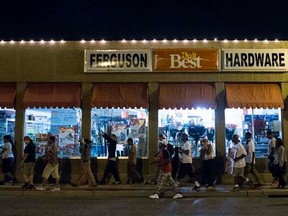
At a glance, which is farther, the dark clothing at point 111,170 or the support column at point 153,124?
the support column at point 153,124

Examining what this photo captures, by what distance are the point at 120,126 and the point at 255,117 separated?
5.28 meters

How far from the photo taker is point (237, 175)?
1567 cm

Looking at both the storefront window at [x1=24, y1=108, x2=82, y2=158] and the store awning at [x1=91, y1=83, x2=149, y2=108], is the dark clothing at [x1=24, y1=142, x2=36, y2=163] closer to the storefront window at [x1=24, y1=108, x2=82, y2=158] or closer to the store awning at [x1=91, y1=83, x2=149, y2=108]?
the storefront window at [x1=24, y1=108, x2=82, y2=158]

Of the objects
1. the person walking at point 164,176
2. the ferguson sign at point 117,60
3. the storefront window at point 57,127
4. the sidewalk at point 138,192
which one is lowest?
the sidewalk at point 138,192

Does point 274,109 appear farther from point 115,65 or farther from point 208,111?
point 115,65

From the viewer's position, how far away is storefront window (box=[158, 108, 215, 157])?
1803 cm

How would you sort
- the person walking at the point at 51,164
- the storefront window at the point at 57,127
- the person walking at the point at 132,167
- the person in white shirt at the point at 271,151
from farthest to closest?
the storefront window at the point at 57,127 < the person walking at the point at 132,167 < the person in white shirt at the point at 271,151 < the person walking at the point at 51,164

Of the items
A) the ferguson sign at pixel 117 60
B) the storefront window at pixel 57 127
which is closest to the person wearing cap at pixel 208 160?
the ferguson sign at pixel 117 60

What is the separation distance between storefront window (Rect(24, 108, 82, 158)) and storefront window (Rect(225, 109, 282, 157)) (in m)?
5.87

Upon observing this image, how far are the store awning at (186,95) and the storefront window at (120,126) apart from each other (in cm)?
101

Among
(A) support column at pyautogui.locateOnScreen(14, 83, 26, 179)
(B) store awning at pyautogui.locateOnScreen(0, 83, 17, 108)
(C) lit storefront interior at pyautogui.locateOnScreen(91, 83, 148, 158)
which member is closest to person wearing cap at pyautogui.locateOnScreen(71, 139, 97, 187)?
(C) lit storefront interior at pyautogui.locateOnScreen(91, 83, 148, 158)

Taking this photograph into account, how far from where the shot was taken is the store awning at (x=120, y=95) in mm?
17484

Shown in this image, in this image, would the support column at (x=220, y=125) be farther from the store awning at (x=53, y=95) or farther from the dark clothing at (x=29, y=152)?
the dark clothing at (x=29, y=152)

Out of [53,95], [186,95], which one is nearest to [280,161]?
[186,95]
